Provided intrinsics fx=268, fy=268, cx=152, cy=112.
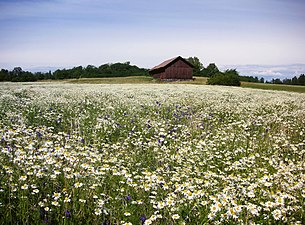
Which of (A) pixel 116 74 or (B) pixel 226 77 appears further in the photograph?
(A) pixel 116 74

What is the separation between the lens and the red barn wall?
67188 millimetres

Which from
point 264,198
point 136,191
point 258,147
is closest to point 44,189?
point 136,191

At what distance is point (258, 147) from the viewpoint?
6.32m

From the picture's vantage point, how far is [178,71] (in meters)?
67.7

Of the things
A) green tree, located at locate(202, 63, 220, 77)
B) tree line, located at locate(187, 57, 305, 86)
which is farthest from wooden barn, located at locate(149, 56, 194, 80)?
green tree, located at locate(202, 63, 220, 77)

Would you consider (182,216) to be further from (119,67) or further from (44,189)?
(119,67)

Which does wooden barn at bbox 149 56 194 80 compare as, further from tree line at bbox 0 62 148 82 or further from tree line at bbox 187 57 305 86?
tree line at bbox 0 62 148 82

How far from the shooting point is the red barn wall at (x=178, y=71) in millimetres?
67188

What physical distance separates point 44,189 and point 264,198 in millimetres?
2824

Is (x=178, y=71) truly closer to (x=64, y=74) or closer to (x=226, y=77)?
(x=226, y=77)

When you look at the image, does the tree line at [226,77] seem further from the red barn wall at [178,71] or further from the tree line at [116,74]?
the red barn wall at [178,71]

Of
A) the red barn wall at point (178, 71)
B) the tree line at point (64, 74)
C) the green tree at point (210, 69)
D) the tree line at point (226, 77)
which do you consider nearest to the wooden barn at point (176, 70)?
the red barn wall at point (178, 71)

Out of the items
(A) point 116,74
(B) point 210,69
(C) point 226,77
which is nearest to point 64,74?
(A) point 116,74

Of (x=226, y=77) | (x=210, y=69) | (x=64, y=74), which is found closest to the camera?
(x=226, y=77)
